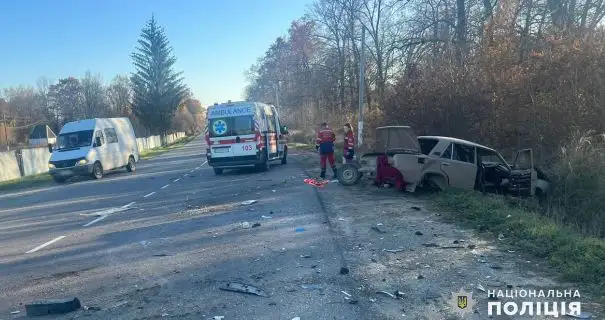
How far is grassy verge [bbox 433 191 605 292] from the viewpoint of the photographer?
17.7 feet

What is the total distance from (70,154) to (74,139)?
3.04 ft

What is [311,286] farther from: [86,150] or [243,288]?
[86,150]

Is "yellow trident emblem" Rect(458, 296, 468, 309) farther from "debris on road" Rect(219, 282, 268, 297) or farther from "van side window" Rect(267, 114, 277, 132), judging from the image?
"van side window" Rect(267, 114, 277, 132)

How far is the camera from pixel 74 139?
21.4 m

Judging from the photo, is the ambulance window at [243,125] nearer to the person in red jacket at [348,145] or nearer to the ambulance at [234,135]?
the ambulance at [234,135]

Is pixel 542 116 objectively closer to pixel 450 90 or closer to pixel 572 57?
pixel 572 57

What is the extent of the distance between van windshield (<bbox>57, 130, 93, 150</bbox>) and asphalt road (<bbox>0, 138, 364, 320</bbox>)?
339 inches

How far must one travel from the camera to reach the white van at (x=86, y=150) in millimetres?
20625

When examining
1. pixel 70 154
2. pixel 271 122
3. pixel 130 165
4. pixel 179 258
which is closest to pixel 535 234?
pixel 179 258

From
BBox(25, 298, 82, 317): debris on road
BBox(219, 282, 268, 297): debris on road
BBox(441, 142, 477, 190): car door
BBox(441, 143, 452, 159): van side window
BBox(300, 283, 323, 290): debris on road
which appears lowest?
BBox(300, 283, 323, 290): debris on road

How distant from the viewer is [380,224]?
8.58m

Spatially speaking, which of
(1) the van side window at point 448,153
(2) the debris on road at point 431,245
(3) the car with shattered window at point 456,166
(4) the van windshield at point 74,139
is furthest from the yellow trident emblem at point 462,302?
(4) the van windshield at point 74,139

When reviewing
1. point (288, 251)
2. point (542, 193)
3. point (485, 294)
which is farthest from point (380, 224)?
point (542, 193)

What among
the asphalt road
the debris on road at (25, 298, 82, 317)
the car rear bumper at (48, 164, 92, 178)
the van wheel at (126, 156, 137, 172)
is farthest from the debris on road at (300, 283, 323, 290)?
the van wheel at (126, 156, 137, 172)
